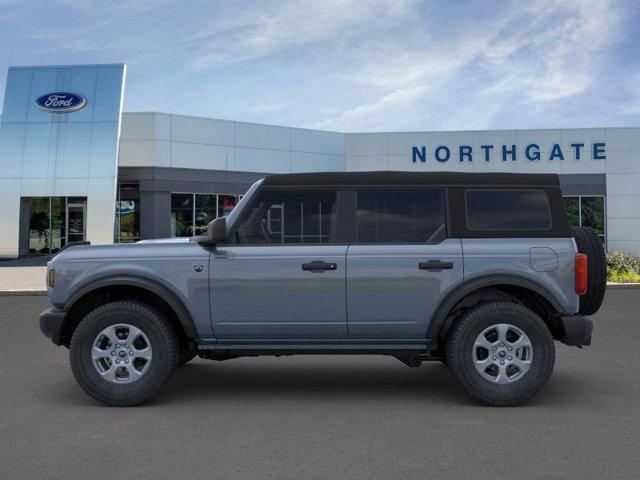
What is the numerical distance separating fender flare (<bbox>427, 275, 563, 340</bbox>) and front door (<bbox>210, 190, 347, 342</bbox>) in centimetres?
76

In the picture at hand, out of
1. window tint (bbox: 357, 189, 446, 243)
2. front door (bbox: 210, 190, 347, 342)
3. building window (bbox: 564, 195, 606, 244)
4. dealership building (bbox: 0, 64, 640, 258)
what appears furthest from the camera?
building window (bbox: 564, 195, 606, 244)

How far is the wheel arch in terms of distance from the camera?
5.70 m

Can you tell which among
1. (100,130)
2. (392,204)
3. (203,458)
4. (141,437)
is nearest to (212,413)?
(141,437)

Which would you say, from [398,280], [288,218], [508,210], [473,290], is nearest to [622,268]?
[508,210]

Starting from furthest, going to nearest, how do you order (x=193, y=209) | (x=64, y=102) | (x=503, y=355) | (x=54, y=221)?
1. (x=193, y=209)
2. (x=54, y=221)
3. (x=64, y=102)
4. (x=503, y=355)

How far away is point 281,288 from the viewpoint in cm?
565

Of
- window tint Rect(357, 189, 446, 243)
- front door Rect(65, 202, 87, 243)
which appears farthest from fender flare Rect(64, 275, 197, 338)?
front door Rect(65, 202, 87, 243)

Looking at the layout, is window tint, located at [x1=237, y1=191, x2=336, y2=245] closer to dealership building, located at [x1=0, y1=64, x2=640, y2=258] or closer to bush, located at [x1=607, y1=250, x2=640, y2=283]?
bush, located at [x1=607, y1=250, x2=640, y2=283]

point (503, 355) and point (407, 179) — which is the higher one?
point (407, 179)

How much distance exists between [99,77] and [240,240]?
26050mm

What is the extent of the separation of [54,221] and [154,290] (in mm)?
26303

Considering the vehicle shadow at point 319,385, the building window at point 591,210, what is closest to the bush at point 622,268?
the building window at point 591,210

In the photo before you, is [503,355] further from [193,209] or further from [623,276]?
[193,209]

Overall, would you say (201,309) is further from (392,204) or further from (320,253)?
(392,204)
